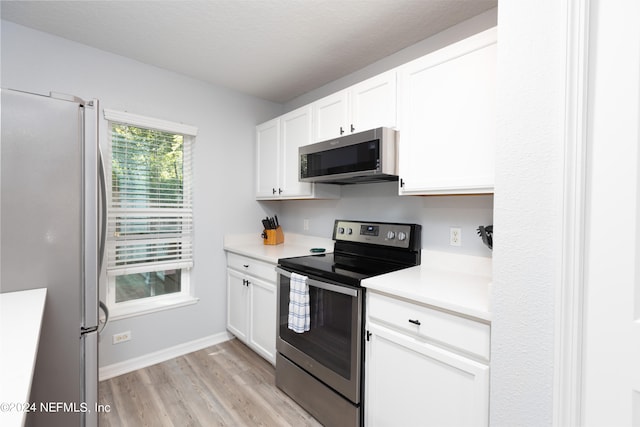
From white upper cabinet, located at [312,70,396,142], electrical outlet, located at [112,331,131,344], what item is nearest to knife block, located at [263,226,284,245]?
white upper cabinet, located at [312,70,396,142]

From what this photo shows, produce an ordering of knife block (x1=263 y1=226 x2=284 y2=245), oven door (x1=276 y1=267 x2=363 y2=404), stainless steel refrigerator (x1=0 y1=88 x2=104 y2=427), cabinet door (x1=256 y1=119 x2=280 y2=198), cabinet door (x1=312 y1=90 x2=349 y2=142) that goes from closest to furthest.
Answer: stainless steel refrigerator (x1=0 y1=88 x2=104 y2=427), oven door (x1=276 y1=267 x2=363 y2=404), cabinet door (x1=312 y1=90 x2=349 y2=142), cabinet door (x1=256 y1=119 x2=280 y2=198), knife block (x1=263 y1=226 x2=284 y2=245)

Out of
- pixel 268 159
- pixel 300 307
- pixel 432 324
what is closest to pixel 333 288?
pixel 300 307

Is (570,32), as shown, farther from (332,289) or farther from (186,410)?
(186,410)

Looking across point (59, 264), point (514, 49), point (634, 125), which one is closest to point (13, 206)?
point (59, 264)

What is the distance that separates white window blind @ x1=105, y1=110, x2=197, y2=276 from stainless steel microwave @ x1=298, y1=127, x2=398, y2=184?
3.76ft

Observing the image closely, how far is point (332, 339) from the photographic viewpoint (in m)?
1.71

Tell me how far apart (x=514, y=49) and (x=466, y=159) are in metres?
0.55

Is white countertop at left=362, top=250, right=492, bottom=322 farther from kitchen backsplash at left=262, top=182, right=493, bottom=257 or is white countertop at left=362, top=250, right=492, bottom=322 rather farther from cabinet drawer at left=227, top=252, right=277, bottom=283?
cabinet drawer at left=227, top=252, right=277, bottom=283

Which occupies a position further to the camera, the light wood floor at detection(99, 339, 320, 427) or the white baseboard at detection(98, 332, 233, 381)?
the white baseboard at detection(98, 332, 233, 381)

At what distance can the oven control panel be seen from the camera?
1.97 meters

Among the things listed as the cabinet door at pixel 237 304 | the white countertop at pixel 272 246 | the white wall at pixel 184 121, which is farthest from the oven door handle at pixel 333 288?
the white wall at pixel 184 121

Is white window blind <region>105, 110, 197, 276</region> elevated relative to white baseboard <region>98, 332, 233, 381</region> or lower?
elevated

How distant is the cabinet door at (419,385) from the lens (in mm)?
1167

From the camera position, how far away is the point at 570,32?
90cm
